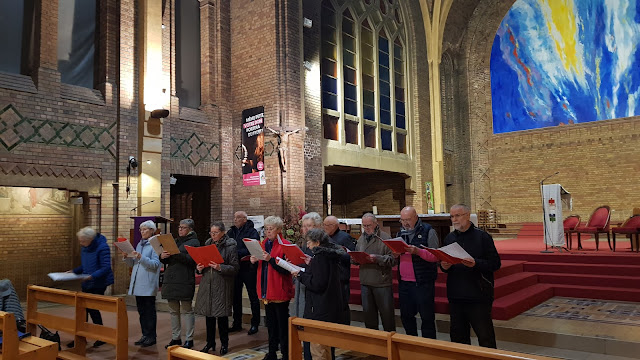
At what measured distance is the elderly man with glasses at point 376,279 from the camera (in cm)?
500

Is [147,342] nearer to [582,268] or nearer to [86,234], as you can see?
[86,234]

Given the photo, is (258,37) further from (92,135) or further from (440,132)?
(440,132)

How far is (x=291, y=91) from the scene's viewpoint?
1186 cm

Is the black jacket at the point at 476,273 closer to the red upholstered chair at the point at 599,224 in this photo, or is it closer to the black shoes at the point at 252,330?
the black shoes at the point at 252,330

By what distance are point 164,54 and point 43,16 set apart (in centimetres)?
246

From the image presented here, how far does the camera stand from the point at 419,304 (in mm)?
4848

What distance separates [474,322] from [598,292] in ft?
15.2

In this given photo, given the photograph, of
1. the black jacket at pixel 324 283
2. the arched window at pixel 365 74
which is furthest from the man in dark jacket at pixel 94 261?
the arched window at pixel 365 74

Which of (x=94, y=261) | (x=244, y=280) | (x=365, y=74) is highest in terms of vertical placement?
(x=365, y=74)

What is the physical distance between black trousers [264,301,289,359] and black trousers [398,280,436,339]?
1.23 m

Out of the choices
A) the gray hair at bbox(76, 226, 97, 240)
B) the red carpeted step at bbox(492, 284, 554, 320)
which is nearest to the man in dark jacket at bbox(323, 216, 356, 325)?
the red carpeted step at bbox(492, 284, 554, 320)

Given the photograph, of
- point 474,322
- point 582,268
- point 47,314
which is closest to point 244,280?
point 47,314

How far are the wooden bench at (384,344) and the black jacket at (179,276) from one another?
227 cm

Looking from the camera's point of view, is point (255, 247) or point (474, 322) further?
point (255, 247)
